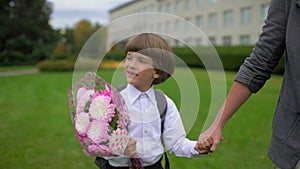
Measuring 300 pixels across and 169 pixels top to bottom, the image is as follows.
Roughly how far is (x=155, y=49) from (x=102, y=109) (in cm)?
40

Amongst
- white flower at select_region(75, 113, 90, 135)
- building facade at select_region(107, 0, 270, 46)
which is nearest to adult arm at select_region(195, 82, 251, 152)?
white flower at select_region(75, 113, 90, 135)

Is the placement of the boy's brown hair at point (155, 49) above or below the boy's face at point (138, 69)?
above

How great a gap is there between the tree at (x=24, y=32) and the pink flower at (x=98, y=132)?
3186 centimetres

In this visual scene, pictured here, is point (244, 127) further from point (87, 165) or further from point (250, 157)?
point (87, 165)

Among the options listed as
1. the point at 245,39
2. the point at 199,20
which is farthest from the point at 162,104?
the point at 199,20

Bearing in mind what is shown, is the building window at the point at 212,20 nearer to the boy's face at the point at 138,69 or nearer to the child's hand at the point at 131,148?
the boy's face at the point at 138,69

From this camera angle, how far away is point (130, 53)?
1.72 m

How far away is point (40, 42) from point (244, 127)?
29.9 meters

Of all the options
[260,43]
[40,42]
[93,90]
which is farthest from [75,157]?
[40,42]

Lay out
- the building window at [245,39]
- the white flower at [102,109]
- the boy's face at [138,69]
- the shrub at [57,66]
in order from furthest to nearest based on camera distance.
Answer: the building window at [245,39], the shrub at [57,66], the boy's face at [138,69], the white flower at [102,109]

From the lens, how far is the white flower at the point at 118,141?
1.54m

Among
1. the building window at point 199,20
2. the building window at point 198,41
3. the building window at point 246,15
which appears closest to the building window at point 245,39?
the building window at point 246,15

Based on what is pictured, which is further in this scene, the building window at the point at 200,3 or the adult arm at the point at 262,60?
the building window at the point at 200,3

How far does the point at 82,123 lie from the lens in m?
1.57
